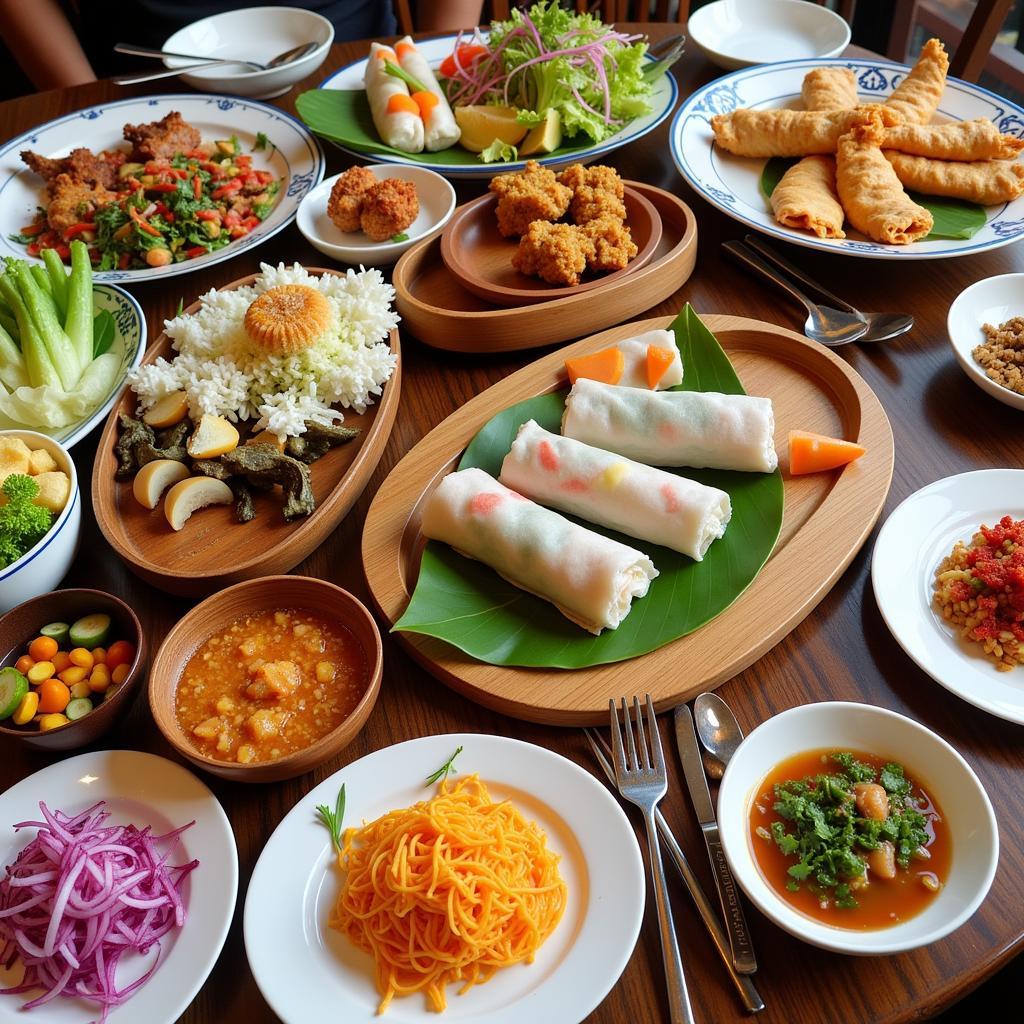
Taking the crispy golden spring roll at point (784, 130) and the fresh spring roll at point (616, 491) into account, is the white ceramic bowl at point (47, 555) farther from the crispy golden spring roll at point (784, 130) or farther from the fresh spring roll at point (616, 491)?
the crispy golden spring roll at point (784, 130)

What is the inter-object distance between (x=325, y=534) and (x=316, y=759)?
0.68 m

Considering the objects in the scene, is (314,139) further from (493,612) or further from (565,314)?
(493,612)

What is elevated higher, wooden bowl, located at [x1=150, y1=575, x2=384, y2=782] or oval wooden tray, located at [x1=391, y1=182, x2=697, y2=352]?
oval wooden tray, located at [x1=391, y1=182, x2=697, y2=352]

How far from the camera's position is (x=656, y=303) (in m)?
2.66

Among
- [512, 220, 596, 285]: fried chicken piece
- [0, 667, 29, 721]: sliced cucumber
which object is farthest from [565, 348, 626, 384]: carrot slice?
[0, 667, 29, 721]: sliced cucumber

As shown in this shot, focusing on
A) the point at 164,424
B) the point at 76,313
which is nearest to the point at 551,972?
the point at 164,424

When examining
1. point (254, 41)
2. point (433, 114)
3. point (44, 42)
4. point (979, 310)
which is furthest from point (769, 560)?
point (44, 42)

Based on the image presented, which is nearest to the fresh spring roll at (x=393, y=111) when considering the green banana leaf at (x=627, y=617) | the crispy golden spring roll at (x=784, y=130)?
the crispy golden spring roll at (x=784, y=130)

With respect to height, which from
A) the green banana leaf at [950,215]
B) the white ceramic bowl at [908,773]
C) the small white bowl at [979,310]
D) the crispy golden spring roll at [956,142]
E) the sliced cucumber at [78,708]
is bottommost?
the sliced cucumber at [78,708]

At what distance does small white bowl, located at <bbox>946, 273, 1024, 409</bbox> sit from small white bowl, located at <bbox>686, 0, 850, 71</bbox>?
174cm

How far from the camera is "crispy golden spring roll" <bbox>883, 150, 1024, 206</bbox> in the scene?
2719mm

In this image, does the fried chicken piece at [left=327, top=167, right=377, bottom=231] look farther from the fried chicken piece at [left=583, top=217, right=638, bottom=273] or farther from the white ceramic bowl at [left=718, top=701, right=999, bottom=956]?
the white ceramic bowl at [left=718, top=701, right=999, bottom=956]

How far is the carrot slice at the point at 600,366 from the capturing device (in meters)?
2.35

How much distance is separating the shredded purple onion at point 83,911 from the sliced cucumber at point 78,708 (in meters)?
0.24
